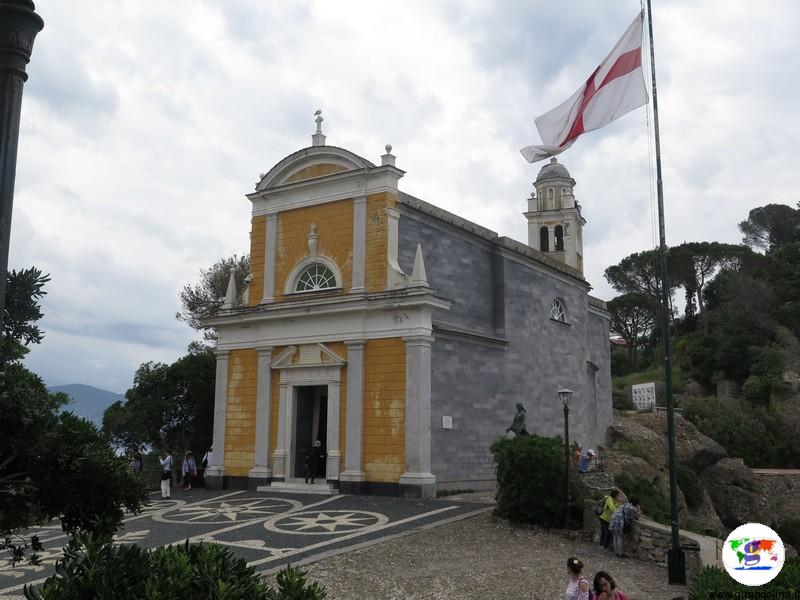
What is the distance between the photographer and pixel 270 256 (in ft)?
77.5

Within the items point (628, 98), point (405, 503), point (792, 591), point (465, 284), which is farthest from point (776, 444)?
point (792, 591)

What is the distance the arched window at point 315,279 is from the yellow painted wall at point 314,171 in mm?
2895

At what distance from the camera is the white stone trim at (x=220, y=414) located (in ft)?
A: 74.9

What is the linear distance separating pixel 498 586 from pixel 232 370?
14799 millimetres

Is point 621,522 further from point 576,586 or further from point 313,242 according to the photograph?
point 313,242

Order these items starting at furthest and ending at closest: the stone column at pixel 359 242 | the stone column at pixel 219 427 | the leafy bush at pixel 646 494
Answer: 1. the stone column at pixel 219 427
2. the stone column at pixel 359 242
3. the leafy bush at pixel 646 494

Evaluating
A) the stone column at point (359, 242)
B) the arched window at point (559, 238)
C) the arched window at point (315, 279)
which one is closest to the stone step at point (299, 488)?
the stone column at point (359, 242)

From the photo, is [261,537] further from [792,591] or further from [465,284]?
[465,284]

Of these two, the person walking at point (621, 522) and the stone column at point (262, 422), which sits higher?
the stone column at point (262, 422)

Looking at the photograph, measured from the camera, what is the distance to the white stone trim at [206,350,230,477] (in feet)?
74.9

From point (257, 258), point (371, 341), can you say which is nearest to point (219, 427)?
point (257, 258)

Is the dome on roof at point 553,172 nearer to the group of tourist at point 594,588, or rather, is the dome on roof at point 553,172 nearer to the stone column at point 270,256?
the stone column at point 270,256

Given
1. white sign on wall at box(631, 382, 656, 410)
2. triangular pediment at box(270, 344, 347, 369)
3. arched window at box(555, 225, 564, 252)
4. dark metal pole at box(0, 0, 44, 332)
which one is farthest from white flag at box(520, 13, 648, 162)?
white sign on wall at box(631, 382, 656, 410)

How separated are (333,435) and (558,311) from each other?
11286mm
